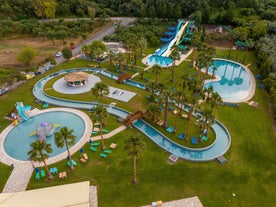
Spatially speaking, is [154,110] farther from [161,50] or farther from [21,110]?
[161,50]

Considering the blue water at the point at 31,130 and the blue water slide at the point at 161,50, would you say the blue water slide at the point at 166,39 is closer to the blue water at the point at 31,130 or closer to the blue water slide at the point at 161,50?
the blue water slide at the point at 161,50

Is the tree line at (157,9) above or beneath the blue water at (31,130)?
above

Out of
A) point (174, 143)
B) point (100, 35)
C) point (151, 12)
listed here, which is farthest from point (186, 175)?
point (151, 12)

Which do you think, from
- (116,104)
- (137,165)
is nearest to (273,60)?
(116,104)

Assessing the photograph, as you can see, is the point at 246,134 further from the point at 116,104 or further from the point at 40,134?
the point at 40,134

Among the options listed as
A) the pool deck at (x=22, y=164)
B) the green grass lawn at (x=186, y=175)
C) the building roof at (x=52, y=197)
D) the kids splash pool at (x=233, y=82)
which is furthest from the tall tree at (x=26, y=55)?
the kids splash pool at (x=233, y=82)

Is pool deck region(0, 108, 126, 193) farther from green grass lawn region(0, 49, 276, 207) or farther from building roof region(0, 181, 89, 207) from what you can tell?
building roof region(0, 181, 89, 207)

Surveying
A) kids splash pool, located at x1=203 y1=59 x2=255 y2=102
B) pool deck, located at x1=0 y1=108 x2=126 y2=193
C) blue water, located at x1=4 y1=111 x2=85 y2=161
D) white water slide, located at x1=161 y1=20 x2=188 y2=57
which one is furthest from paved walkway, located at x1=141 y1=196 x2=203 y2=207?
white water slide, located at x1=161 y1=20 x2=188 y2=57
